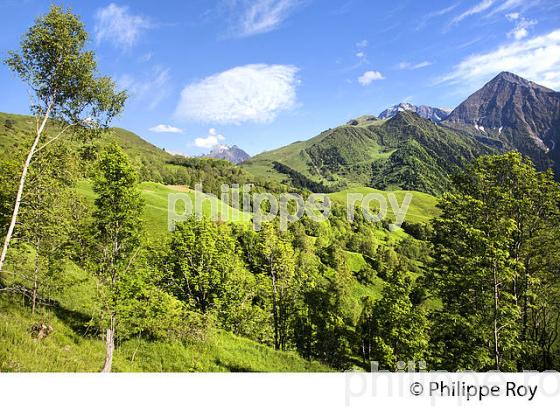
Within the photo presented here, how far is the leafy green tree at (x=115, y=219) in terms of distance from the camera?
18297 mm

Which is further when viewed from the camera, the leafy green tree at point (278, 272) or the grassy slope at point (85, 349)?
the leafy green tree at point (278, 272)

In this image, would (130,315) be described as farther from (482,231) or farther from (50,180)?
(482,231)

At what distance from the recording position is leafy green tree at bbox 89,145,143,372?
60.0 feet

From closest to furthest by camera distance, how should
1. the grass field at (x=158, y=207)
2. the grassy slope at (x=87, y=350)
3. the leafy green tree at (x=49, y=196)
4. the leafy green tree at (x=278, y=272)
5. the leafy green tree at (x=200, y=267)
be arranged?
1. the grassy slope at (x=87, y=350)
2. the leafy green tree at (x=49, y=196)
3. the leafy green tree at (x=200, y=267)
4. the leafy green tree at (x=278, y=272)
5. the grass field at (x=158, y=207)

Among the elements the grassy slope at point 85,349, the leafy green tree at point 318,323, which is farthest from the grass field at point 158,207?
the grassy slope at point 85,349

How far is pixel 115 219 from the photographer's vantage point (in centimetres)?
1861

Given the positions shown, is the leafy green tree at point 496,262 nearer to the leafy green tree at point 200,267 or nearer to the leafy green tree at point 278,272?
the leafy green tree at point 278,272

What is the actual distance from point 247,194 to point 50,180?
173 metres

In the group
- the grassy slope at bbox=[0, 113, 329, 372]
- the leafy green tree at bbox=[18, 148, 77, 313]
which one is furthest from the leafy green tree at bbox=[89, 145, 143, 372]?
the leafy green tree at bbox=[18, 148, 77, 313]

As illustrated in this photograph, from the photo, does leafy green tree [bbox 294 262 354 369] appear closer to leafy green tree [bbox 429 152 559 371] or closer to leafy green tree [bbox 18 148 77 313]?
leafy green tree [bbox 429 152 559 371]

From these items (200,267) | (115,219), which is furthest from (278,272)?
(115,219)

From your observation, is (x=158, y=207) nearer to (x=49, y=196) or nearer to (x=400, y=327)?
(x=400, y=327)

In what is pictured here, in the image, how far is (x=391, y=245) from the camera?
171000 mm
